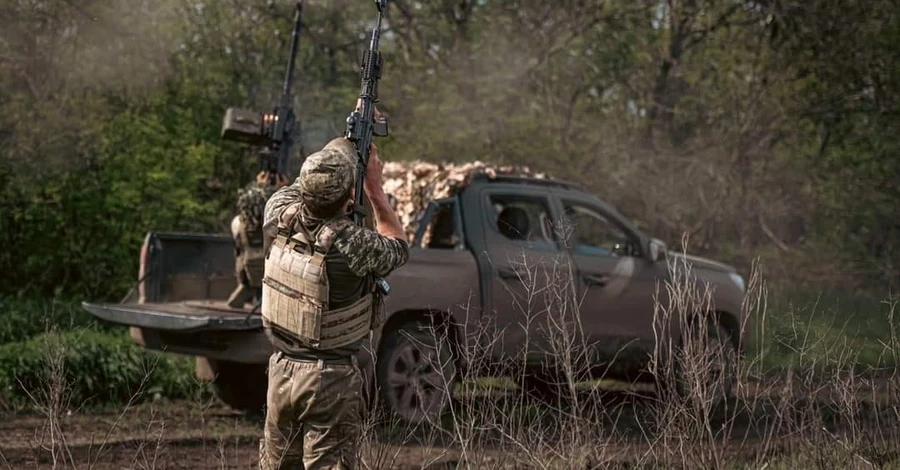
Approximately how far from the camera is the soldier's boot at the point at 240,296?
31.4 feet

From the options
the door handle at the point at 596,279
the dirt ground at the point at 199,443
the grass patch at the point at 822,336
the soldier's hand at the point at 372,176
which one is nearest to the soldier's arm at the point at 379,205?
the soldier's hand at the point at 372,176

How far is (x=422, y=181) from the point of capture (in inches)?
434

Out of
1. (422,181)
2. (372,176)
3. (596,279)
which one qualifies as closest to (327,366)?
(372,176)

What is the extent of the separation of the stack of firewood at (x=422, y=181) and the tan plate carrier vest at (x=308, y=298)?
456 cm

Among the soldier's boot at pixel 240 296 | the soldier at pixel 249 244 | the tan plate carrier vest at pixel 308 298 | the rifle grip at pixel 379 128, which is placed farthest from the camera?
the soldier's boot at pixel 240 296

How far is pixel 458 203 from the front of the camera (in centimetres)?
984

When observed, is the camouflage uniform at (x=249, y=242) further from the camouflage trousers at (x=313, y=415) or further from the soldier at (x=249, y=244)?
the camouflage trousers at (x=313, y=415)

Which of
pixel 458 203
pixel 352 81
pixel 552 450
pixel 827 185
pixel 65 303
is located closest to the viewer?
pixel 552 450

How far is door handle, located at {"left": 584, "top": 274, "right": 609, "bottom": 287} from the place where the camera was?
33.0 ft

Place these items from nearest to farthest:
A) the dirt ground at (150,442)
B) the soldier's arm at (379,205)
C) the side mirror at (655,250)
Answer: the soldier's arm at (379,205) < the dirt ground at (150,442) < the side mirror at (655,250)

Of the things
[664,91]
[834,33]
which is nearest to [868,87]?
[834,33]

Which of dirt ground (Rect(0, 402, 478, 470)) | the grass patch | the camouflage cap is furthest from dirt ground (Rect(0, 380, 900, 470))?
the camouflage cap

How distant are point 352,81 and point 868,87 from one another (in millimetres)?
7890

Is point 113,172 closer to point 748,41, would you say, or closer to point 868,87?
point 748,41
